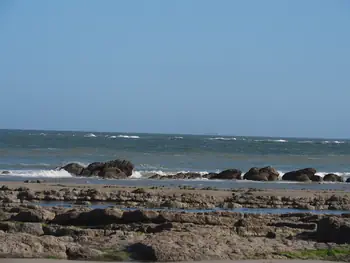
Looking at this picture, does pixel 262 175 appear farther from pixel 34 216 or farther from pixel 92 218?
pixel 34 216

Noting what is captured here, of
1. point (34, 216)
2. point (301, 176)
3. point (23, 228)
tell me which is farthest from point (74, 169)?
point (23, 228)

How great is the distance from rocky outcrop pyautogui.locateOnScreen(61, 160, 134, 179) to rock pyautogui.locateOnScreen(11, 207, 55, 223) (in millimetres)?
22120

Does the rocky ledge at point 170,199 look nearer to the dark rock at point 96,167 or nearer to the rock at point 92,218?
the rock at point 92,218

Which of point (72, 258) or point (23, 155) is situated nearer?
point (72, 258)

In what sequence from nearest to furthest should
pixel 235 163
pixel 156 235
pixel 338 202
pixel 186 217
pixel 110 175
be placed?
pixel 156 235 → pixel 186 217 → pixel 338 202 → pixel 110 175 → pixel 235 163

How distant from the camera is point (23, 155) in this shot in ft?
186

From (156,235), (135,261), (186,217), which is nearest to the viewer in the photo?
(135,261)

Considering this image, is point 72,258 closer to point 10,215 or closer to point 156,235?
point 156,235

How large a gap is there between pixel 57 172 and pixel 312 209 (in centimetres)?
2036

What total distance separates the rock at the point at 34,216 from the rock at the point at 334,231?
5.83 metres

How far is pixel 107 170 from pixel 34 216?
23.4m

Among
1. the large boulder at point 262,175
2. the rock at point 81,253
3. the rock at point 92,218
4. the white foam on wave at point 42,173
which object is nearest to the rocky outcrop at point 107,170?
the white foam on wave at point 42,173

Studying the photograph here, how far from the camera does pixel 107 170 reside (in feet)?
129

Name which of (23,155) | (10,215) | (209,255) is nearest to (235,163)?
(23,155)
